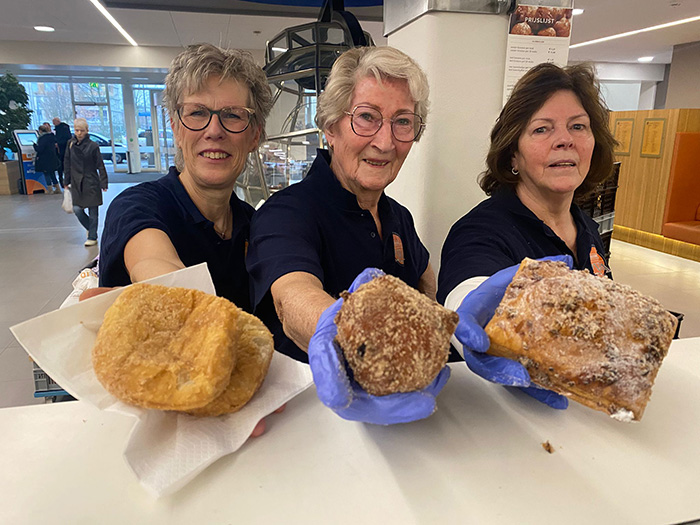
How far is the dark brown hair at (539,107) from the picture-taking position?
162 centimetres

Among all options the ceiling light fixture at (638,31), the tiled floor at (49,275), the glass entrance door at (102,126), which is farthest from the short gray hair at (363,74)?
the glass entrance door at (102,126)

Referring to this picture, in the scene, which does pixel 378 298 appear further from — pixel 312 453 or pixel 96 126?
pixel 96 126

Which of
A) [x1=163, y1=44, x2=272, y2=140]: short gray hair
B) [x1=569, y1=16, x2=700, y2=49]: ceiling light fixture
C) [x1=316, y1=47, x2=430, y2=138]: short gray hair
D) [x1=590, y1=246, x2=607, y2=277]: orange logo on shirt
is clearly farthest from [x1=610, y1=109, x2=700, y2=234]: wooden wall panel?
[x1=163, y1=44, x2=272, y2=140]: short gray hair

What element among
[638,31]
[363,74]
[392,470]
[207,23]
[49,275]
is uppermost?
[638,31]

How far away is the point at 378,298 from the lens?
0.76 m

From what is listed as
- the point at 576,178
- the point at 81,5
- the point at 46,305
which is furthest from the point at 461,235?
the point at 81,5

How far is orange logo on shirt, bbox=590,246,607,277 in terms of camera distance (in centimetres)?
175

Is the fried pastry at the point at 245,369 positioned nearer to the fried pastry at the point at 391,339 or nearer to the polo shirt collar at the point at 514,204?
the fried pastry at the point at 391,339

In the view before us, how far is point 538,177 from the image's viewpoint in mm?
1646

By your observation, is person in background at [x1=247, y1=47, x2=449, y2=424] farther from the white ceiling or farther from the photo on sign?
the white ceiling

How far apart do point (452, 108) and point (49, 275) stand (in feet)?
16.0

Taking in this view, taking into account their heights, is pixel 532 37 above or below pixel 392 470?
above

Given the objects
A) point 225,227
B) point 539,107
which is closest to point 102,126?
point 225,227

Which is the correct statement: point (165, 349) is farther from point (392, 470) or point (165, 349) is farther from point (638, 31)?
point (638, 31)
